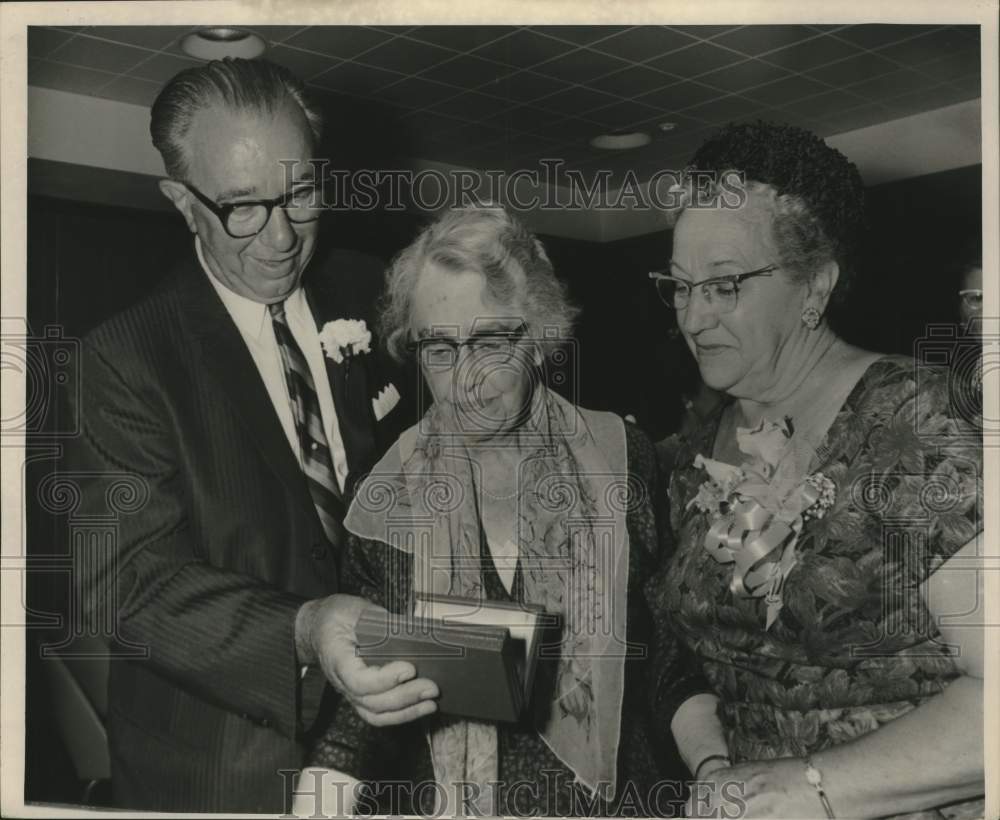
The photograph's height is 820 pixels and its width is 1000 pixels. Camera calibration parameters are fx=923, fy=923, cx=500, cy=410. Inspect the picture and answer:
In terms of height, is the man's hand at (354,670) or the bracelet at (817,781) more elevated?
the man's hand at (354,670)

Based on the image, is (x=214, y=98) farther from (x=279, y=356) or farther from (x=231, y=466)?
(x=231, y=466)

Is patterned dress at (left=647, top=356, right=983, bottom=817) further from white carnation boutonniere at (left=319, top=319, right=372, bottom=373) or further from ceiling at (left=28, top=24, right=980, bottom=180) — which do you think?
white carnation boutonniere at (left=319, top=319, right=372, bottom=373)

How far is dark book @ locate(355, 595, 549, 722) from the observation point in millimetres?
1686

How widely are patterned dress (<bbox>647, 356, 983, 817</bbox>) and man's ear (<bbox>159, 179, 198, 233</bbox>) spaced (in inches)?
47.6

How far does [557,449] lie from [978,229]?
3.08ft

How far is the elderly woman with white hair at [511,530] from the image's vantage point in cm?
175

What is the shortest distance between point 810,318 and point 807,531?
15.4 inches

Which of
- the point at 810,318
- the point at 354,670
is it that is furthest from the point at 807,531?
the point at 354,670

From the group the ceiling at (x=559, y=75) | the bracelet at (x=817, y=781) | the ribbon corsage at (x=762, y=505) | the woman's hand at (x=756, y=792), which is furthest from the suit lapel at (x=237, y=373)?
the bracelet at (x=817, y=781)

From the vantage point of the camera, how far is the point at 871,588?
1.62 metres

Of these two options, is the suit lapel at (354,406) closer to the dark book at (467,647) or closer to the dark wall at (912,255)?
the dark book at (467,647)

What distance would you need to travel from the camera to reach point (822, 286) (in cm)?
171

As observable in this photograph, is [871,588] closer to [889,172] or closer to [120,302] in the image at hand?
[889,172]

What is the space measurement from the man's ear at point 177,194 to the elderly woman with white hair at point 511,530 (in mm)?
412
